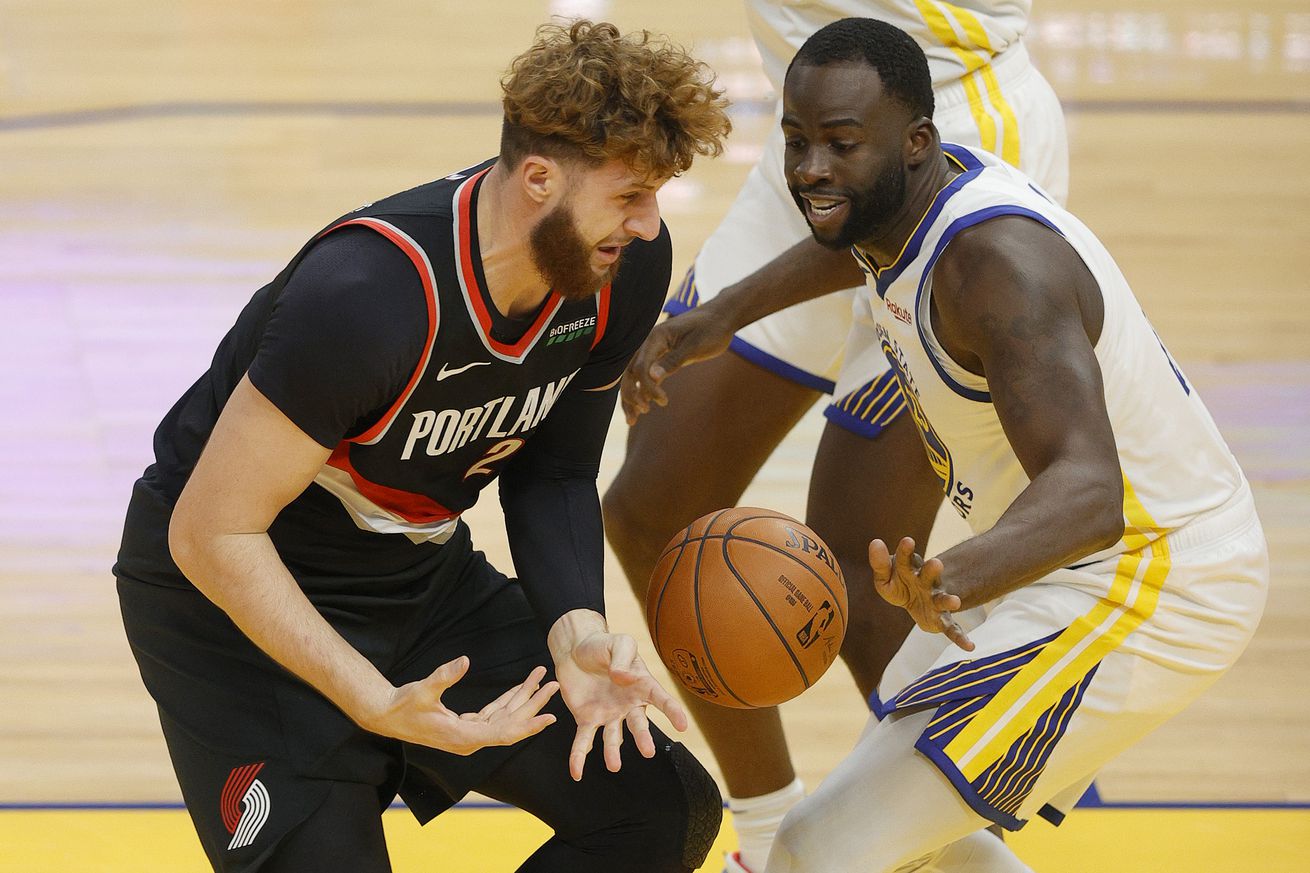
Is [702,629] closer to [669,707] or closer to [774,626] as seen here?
[774,626]

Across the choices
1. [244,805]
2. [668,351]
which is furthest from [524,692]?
[668,351]

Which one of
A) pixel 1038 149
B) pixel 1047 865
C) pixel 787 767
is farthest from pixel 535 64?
pixel 1047 865

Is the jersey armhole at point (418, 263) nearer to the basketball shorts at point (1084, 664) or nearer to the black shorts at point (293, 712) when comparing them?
the black shorts at point (293, 712)

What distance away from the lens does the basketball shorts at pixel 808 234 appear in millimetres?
3795

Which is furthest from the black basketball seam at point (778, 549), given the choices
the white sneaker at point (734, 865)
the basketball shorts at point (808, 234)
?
the white sneaker at point (734, 865)

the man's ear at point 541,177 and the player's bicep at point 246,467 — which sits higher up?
the man's ear at point 541,177

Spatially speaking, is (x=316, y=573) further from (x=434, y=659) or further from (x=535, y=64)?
(x=535, y=64)

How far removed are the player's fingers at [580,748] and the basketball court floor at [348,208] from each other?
49.6 inches

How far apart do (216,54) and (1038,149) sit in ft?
26.4

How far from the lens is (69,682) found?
15.5 feet

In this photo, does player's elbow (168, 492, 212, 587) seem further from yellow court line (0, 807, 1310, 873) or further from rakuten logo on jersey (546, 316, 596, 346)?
yellow court line (0, 807, 1310, 873)

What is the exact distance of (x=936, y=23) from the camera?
148 inches

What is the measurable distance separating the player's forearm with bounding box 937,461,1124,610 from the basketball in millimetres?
505

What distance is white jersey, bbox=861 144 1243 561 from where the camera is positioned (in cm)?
284
